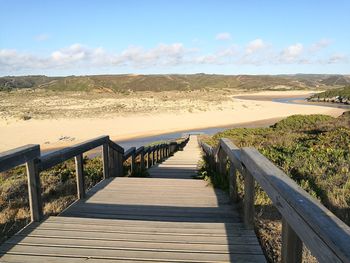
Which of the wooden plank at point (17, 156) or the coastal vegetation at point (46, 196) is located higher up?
the wooden plank at point (17, 156)

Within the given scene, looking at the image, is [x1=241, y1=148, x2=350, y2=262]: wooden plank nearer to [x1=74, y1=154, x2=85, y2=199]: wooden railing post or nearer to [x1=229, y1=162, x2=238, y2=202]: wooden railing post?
[x1=229, y1=162, x2=238, y2=202]: wooden railing post

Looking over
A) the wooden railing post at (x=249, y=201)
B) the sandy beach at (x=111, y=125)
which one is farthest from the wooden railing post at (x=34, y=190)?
the sandy beach at (x=111, y=125)

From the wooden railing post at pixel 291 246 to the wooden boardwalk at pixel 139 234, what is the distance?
770 millimetres

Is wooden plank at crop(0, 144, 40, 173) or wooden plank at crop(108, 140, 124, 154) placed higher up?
wooden plank at crop(0, 144, 40, 173)

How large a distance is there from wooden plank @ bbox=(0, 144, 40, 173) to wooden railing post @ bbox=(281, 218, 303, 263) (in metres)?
2.50

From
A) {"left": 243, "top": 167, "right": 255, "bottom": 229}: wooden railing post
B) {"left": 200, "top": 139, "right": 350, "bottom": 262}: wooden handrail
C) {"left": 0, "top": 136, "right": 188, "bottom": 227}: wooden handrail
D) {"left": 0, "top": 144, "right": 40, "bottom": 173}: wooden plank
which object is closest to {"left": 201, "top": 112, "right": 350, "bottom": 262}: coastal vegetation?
{"left": 243, "top": 167, "right": 255, "bottom": 229}: wooden railing post

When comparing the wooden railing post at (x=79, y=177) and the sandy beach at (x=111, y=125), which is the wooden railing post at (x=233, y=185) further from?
the sandy beach at (x=111, y=125)

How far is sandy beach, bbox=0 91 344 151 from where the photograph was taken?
84.3 feet

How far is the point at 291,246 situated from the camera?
2.29 metres

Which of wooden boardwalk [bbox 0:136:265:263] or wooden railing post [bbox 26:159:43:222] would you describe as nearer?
wooden boardwalk [bbox 0:136:265:263]

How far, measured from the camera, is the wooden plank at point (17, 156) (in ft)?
11.5

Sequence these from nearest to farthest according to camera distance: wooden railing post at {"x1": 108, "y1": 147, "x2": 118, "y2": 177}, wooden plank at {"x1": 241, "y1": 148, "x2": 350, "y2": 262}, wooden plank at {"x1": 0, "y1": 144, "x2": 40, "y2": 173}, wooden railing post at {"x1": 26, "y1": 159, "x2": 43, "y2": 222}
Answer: wooden plank at {"x1": 241, "y1": 148, "x2": 350, "y2": 262} < wooden plank at {"x1": 0, "y1": 144, "x2": 40, "y2": 173} < wooden railing post at {"x1": 26, "y1": 159, "x2": 43, "y2": 222} < wooden railing post at {"x1": 108, "y1": 147, "x2": 118, "y2": 177}

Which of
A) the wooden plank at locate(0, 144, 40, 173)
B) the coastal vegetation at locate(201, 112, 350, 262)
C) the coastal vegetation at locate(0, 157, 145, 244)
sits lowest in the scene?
the coastal vegetation at locate(0, 157, 145, 244)

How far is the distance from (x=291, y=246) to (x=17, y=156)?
2.64m
